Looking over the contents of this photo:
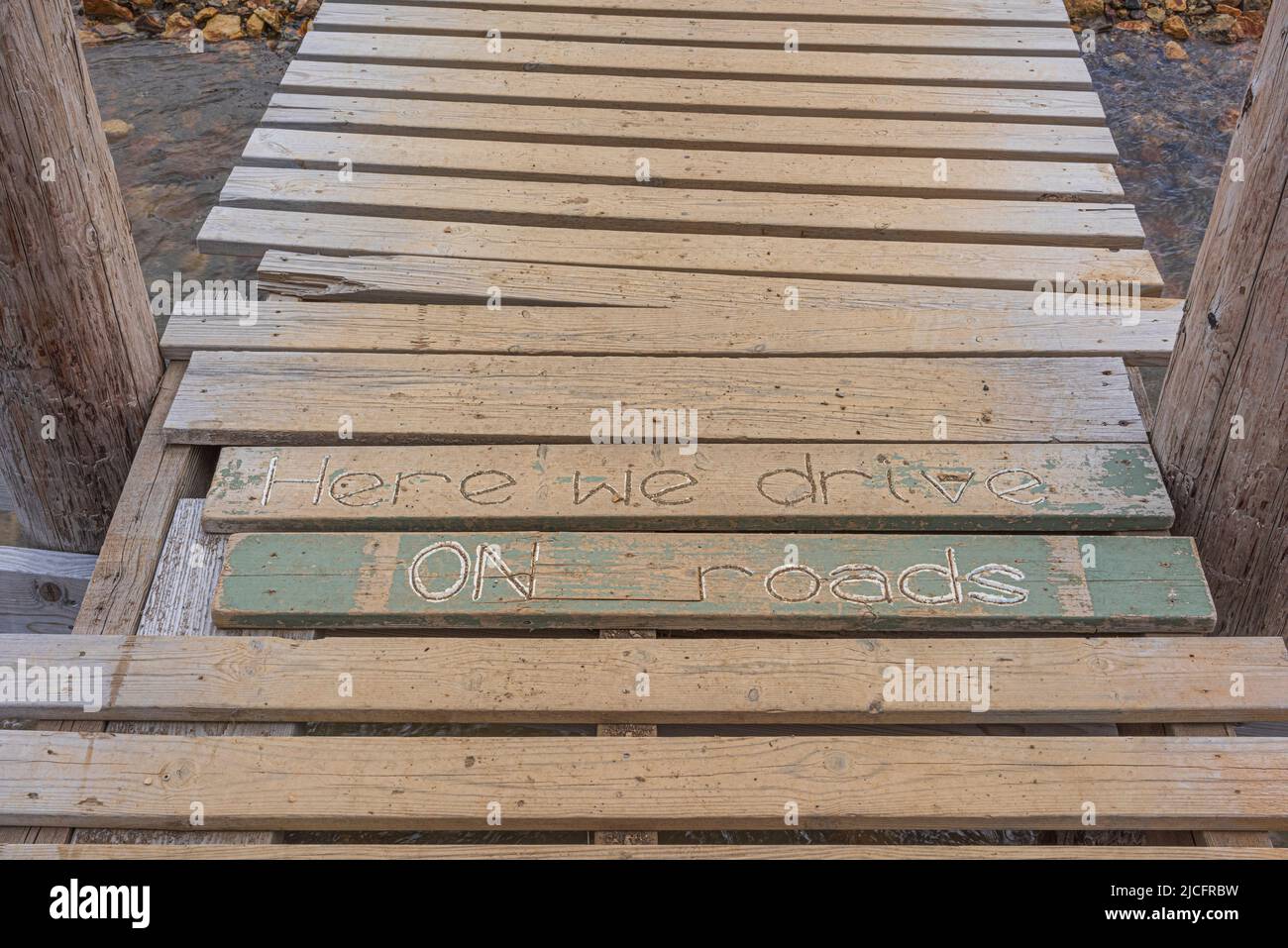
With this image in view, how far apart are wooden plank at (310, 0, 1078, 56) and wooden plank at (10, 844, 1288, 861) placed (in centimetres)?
372

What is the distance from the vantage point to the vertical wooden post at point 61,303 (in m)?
2.58

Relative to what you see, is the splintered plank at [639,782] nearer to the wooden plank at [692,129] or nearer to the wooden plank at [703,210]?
the wooden plank at [703,210]

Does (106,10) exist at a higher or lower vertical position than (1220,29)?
higher

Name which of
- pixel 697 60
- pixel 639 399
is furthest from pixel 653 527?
pixel 697 60

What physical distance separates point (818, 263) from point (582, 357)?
3.08ft

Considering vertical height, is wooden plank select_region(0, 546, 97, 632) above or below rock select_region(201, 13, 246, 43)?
below

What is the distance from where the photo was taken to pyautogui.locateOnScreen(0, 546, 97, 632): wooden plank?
322cm

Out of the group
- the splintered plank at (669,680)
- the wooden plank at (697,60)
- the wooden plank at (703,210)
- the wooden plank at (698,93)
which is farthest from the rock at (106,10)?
the splintered plank at (669,680)

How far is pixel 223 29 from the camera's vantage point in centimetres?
666

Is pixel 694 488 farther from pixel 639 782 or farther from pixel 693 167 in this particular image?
pixel 693 167

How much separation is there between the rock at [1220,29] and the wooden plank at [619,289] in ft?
→ 13.1

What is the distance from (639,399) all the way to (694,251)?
2.73 ft

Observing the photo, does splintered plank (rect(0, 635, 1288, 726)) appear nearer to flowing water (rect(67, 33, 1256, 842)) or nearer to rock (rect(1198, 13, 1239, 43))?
flowing water (rect(67, 33, 1256, 842))

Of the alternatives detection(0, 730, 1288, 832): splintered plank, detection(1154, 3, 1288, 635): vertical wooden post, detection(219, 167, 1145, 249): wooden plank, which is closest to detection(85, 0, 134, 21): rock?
detection(219, 167, 1145, 249): wooden plank
